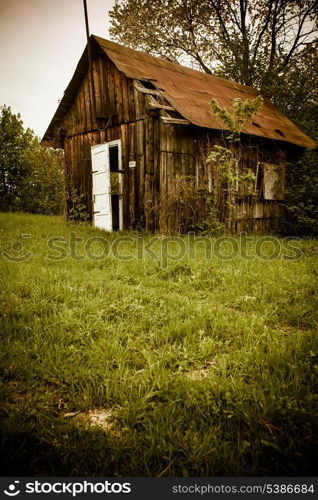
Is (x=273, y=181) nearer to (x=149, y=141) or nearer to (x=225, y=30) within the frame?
(x=149, y=141)

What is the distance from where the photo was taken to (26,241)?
21.5ft

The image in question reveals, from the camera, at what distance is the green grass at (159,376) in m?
1.33

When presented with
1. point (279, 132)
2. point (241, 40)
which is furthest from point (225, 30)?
point (279, 132)

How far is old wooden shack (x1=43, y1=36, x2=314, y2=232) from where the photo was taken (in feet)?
25.8

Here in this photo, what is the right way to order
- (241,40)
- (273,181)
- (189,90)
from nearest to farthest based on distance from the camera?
1. (189,90)
2. (273,181)
3. (241,40)

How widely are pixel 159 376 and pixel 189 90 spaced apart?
9.47 m

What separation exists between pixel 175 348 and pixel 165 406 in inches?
25.8

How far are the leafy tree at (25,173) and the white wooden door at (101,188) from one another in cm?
1081

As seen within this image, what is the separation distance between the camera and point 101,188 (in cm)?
934

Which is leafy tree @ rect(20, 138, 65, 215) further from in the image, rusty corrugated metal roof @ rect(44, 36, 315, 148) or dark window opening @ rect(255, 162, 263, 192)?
A: dark window opening @ rect(255, 162, 263, 192)

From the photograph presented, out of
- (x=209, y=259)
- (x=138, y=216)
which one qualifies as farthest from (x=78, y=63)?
(x=209, y=259)

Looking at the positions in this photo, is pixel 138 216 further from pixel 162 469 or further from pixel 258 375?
pixel 162 469

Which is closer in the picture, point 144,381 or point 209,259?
point 144,381

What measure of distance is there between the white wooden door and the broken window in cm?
548
